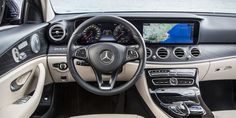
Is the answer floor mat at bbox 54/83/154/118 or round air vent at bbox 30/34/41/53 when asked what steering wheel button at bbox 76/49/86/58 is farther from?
floor mat at bbox 54/83/154/118

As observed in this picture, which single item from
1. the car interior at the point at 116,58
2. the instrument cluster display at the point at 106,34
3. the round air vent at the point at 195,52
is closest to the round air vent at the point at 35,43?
the car interior at the point at 116,58

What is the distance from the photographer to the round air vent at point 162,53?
2385 millimetres

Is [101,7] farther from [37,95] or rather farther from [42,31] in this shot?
[37,95]

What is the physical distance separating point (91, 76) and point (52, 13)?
1.88 feet

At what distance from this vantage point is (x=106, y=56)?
1.99m

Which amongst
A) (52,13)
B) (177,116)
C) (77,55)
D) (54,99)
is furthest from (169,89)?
(52,13)

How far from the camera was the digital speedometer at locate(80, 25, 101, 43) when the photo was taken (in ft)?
7.09

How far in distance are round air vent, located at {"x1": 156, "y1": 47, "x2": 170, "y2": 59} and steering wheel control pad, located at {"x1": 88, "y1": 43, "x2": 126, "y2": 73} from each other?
17.1 inches

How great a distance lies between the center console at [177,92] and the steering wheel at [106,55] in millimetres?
322

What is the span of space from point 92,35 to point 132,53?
332 millimetres

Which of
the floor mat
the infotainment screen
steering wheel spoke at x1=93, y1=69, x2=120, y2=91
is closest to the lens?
steering wheel spoke at x1=93, y1=69, x2=120, y2=91

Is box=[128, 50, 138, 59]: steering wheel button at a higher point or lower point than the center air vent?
higher

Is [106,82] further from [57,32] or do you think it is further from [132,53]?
[57,32]

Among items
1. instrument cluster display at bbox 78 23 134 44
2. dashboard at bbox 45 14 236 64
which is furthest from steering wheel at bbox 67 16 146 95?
dashboard at bbox 45 14 236 64
